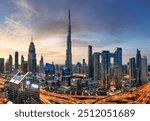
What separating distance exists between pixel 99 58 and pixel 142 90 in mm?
708

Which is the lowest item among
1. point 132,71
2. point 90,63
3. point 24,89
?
point 24,89

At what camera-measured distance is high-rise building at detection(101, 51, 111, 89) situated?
12.0 feet

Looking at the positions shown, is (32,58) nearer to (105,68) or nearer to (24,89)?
(24,89)

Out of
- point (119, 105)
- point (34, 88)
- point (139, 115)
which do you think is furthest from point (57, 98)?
point (139, 115)

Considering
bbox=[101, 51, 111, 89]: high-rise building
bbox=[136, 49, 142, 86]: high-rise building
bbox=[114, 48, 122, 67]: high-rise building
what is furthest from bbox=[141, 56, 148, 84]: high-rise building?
bbox=[101, 51, 111, 89]: high-rise building

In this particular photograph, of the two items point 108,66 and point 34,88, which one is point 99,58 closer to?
point 108,66

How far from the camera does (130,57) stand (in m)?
3.65

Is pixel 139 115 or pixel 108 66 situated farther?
pixel 108 66

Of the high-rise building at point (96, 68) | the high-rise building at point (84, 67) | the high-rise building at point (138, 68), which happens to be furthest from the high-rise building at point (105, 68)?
the high-rise building at point (138, 68)

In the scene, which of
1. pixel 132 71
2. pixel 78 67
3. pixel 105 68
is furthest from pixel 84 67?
pixel 132 71

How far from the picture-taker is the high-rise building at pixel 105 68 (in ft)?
12.0

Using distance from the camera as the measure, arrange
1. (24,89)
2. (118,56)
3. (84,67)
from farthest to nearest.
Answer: (84,67) < (118,56) < (24,89)

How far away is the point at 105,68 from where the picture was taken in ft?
12.7

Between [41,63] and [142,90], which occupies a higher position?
[41,63]
